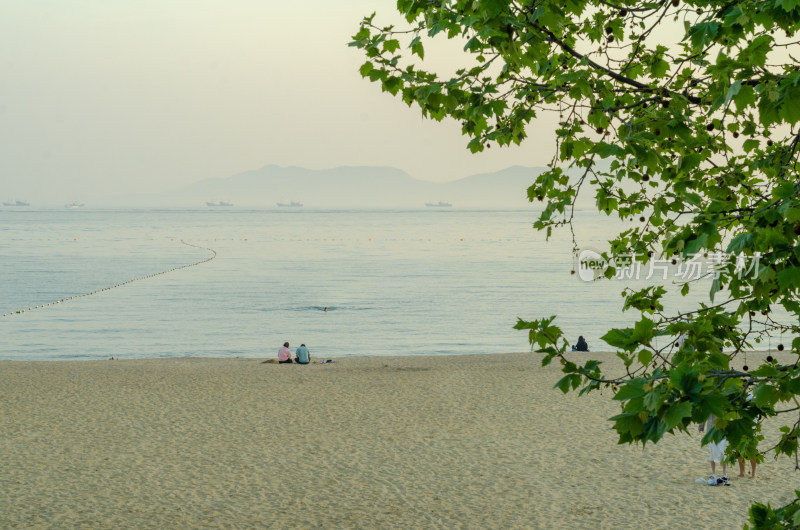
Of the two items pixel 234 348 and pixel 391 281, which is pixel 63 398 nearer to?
pixel 234 348

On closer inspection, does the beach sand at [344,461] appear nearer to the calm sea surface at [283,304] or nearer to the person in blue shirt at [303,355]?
the person in blue shirt at [303,355]

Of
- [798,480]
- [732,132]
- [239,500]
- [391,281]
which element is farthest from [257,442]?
[391,281]

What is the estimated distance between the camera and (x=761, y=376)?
3818 mm

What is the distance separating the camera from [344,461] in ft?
42.2

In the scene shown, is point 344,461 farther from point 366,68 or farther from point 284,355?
point 284,355

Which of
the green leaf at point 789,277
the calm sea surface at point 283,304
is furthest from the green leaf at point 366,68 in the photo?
the calm sea surface at point 283,304

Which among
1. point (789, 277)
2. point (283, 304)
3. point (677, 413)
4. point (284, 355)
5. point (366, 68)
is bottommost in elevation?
point (283, 304)

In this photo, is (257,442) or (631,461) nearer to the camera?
(631,461)

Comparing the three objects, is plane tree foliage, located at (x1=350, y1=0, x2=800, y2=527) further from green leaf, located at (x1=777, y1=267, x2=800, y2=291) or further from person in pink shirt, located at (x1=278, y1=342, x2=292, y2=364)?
person in pink shirt, located at (x1=278, y1=342, x2=292, y2=364)

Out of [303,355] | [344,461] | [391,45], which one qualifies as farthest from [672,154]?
[303,355]

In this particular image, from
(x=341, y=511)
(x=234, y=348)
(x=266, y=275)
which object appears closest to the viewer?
(x=341, y=511)

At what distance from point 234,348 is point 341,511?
22074mm

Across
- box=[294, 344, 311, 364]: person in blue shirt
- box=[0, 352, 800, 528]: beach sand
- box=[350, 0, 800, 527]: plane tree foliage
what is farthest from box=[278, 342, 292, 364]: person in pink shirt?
box=[350, 0, 800, 527]: plane tree foliage

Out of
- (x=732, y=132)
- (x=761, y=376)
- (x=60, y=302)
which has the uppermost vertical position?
(x=732, y=132)
